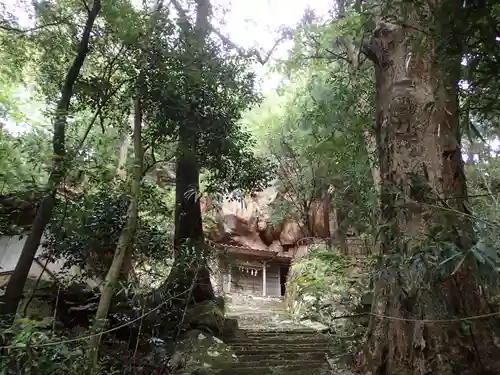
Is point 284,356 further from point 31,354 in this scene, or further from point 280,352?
point 31,354

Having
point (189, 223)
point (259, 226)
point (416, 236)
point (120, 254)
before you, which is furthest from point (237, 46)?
point (259, 226)

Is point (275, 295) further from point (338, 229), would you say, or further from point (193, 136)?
point (193, 136)

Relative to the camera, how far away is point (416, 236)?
281cm

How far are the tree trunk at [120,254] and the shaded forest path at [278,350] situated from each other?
8.68ft

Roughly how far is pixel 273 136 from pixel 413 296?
474 inches

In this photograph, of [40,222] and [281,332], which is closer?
[40,222]

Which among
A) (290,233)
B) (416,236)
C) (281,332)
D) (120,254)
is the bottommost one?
(281,332)

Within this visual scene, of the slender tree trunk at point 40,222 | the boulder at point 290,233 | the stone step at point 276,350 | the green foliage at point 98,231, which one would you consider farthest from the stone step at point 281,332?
the boulder at point 290,233

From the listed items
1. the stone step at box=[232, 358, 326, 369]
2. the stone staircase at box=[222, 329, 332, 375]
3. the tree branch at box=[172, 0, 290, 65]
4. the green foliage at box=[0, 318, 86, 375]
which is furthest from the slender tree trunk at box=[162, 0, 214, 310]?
the green foliage at box=[0, 318, 86, 375]

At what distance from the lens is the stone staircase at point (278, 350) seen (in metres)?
6.28

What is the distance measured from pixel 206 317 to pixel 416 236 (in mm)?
4969

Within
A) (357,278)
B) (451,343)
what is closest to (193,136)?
(451,343)

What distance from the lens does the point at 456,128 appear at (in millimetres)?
3229

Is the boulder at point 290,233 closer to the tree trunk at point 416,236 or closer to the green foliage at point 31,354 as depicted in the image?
the tree trunk at point 416,236
